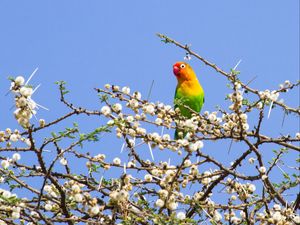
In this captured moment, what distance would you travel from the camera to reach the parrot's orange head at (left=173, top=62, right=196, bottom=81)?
8.20 meters

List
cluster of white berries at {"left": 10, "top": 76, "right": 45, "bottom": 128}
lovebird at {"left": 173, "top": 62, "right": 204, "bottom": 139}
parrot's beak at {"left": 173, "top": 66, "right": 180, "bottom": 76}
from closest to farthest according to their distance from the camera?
cluster of white berries at {"left": 10, "top": 76, "right": 45, "bottom": 128}, lovebird at {"left": 173, "top": 62, "right": 204, "bottom": 139}, parrot's beak at {"left": 173, "top": 66, "right": 180, "bottom": 76}

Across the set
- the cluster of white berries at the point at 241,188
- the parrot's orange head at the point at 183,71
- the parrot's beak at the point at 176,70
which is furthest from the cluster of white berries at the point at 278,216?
the parrot's beak at the point at 176,70

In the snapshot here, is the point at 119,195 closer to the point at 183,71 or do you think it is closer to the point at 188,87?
the point at 188,87

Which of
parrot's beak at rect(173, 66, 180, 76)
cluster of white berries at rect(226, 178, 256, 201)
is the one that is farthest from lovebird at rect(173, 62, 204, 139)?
cluster of white berries at rect(226, 178, 256, 201)

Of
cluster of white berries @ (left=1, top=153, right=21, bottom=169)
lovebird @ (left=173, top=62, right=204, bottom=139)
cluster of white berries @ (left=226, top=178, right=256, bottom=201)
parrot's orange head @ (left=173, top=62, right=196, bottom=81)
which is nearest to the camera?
cluster of white berries @ (left=1, top=153, right=21, bottom=169)

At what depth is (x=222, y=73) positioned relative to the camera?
182 inches

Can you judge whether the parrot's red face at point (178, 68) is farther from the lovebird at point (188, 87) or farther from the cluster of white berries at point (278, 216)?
the cluster of white berries at point (278, 216)

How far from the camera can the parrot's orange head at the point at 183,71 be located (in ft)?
26.9

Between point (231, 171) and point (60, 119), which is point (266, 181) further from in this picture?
point (60, 119)

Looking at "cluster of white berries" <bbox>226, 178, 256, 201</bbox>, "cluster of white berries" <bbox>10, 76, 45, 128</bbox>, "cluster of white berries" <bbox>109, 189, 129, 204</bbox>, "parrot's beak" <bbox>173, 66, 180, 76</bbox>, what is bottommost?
"cluster of white berries" <bbox>109, 189, 129, 204</bbox>

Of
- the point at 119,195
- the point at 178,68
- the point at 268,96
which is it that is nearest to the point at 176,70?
the point at 178,68

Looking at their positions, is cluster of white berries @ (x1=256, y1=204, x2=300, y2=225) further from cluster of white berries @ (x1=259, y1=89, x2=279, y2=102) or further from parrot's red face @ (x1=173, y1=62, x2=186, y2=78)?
parrot's red face @ (x1=173, y1=62, x2=186, y2=78)

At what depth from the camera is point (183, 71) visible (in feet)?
27.1

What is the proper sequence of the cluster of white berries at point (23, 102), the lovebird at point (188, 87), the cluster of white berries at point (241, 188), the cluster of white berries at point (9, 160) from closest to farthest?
the cluster of white berries at point (23, 102) → the cluster of white berries at point (9, 160) → the cluster of white berries at point (241, 188) → the lovebird at point (188, 87)
